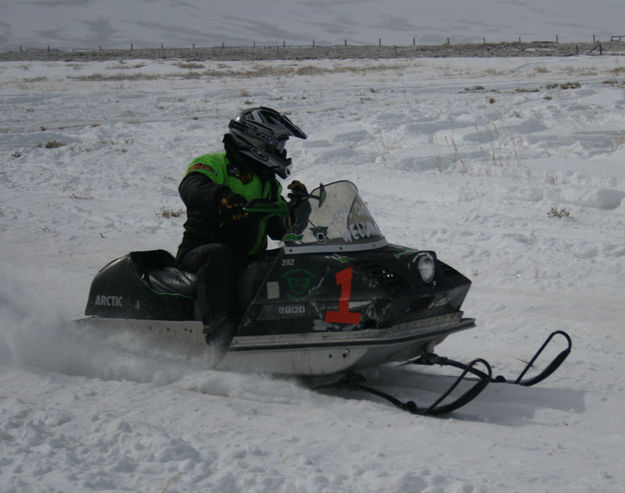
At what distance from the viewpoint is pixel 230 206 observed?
449cm

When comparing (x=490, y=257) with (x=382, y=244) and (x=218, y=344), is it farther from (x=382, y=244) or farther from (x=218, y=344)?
(x=218, y=344)

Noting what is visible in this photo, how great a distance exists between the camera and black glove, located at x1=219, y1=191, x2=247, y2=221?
4496 millimetres

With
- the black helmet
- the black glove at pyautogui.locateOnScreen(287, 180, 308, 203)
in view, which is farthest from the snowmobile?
the black helmet

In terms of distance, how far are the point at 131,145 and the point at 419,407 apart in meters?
11.6

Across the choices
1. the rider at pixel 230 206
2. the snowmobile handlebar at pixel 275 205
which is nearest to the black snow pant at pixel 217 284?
the rider at pixel 230 206

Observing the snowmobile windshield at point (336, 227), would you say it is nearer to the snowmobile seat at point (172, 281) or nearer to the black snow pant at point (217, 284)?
the black snow pant at point (217, 284)

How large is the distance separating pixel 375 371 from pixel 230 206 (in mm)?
1509

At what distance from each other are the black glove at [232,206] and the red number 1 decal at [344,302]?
704 mm

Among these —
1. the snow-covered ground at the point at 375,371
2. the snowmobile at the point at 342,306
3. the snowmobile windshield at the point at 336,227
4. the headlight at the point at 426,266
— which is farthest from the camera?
the snowmobile windshield at the point at 336,227

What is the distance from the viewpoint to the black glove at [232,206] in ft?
14.8

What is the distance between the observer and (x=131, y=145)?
48.8 ft

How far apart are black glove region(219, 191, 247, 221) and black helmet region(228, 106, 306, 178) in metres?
0.46

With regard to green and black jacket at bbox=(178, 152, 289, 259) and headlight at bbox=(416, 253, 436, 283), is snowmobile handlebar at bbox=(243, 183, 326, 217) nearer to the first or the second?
green and black jacket at bbox=(178, 152, 289, 259)

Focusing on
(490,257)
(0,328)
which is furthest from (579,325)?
(0,328)
